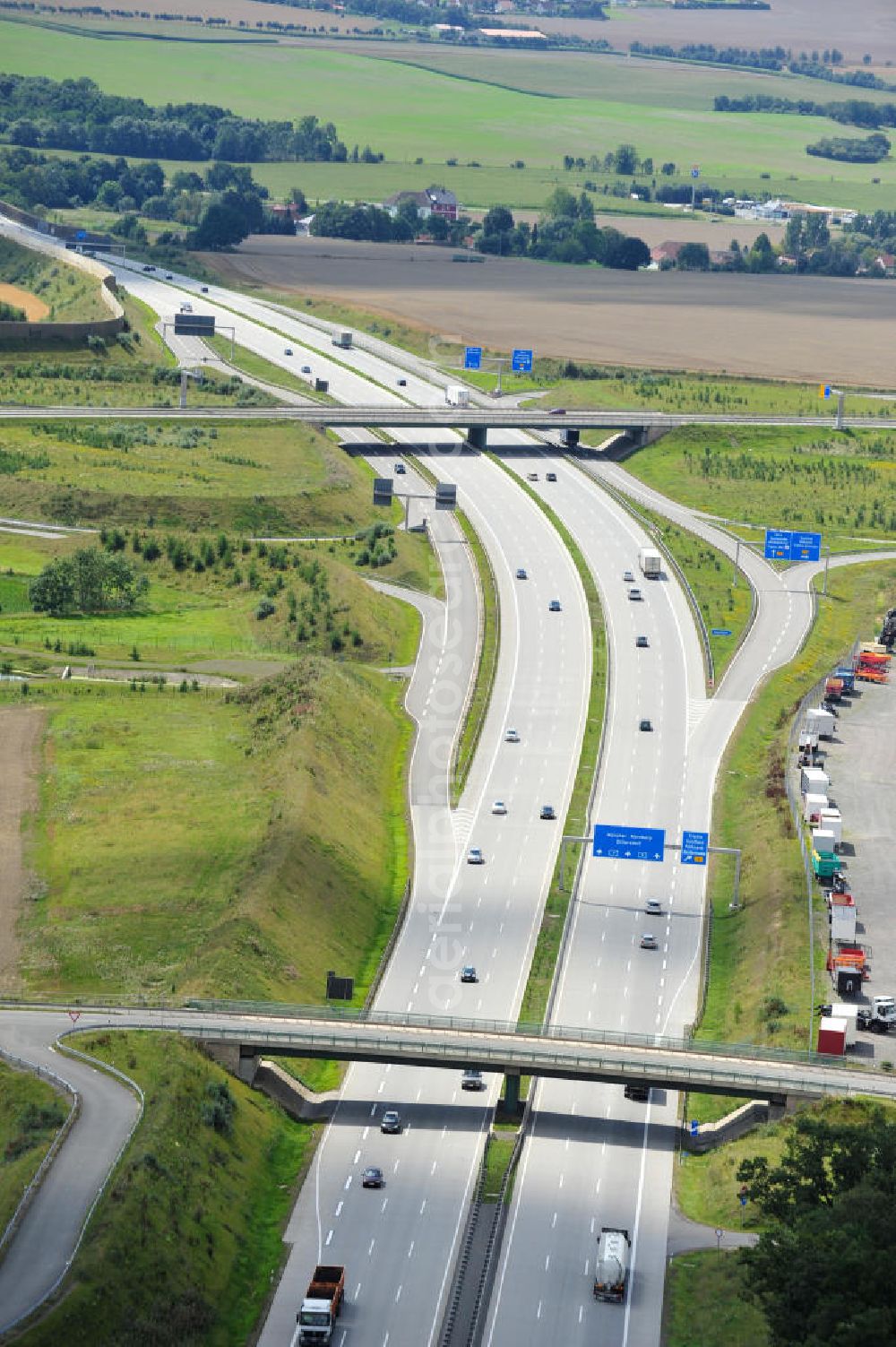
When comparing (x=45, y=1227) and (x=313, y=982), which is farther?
(x=313, y=982)

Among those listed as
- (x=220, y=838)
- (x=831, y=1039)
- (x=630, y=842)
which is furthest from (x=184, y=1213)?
(x=630, y=842)

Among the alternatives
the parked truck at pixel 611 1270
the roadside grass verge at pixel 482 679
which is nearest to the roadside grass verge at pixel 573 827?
the roadside grass verge at pixel 482 679

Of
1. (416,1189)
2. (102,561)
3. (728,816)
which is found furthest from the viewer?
(102,561)

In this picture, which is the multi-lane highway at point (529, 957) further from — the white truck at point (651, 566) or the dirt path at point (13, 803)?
the dirt path at point (13, 803)

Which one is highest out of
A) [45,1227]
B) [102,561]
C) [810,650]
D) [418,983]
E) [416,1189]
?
[810,650]

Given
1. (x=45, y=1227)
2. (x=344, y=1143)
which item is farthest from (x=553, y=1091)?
(x=45, y=1227)

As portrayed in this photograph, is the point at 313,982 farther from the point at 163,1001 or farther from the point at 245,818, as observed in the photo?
the point at 245,818

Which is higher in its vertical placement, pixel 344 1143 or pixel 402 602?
pixel 402 602

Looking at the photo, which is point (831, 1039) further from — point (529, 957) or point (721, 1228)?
point (529, 957)
